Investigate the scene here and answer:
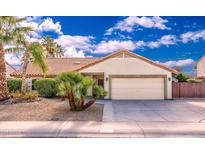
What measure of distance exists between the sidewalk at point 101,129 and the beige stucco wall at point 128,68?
10802 mm

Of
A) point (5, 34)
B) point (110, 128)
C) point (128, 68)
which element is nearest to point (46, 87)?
point (5, 34)

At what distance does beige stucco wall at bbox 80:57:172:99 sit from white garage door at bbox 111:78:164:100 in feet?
1.91

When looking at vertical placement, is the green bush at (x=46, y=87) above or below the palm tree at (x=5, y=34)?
below

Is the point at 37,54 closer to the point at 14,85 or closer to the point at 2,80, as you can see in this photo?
the point at 2,80

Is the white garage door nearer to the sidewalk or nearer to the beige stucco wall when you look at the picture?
the beige stucco wall

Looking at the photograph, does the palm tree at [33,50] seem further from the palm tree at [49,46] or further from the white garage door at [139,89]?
the palm tree at [49,46]

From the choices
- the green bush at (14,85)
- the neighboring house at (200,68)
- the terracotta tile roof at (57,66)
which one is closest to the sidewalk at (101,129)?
the green bush at (14,85)

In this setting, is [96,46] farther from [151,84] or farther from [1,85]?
[1,85]

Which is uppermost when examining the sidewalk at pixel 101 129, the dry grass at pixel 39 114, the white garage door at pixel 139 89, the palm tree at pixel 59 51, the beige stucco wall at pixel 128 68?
the palm tree at pixel 59 51

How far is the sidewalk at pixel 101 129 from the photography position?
7.87 metres

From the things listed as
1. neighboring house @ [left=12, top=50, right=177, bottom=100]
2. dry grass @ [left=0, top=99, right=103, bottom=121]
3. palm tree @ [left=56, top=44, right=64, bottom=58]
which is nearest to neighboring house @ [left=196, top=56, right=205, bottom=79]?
neighboring house @ [left=12, top=50, right=177, bottom=100]

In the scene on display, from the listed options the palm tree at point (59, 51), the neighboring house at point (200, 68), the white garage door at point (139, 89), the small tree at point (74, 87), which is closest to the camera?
the small tree at point (74, 87)
